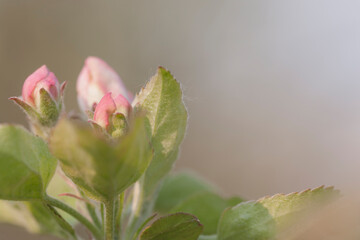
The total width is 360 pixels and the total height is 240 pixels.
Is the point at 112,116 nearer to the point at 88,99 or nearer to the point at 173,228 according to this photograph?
the point at 173,228

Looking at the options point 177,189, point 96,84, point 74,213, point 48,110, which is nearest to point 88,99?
point 96,84

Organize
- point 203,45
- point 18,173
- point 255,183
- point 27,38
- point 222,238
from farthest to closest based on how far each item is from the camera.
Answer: point 203,45, point 27,38, point 255,183, point 222,238, point 18,173

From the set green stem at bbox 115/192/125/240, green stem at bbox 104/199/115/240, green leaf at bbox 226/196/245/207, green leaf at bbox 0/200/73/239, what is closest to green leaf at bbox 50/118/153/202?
green stem at bbox 104/199/115/240

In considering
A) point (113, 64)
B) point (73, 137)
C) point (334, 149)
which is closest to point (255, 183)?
point (334, 149)

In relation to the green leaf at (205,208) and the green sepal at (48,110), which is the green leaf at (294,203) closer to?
the green leaf at (205,208)

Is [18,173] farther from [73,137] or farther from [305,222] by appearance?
[305,222]

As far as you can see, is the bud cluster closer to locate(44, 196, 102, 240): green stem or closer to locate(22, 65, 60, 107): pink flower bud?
locate(22, 65, 60, 107): pink flower bud
